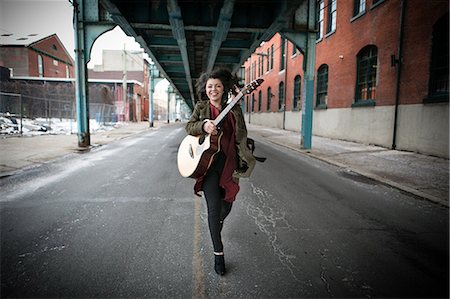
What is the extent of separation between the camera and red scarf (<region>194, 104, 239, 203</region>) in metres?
2.71

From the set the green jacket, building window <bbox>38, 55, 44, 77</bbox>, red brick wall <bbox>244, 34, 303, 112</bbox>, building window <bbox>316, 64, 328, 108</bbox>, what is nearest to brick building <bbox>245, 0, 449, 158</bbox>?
building window <bbox>316, 64, 328, 108</bbox>

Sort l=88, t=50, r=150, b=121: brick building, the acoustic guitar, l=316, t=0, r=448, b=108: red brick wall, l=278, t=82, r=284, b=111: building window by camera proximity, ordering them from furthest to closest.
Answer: l=88, t=50, r=150, b=121: brick building, l=278, t=82, r=284, b=111: building window, l=316, t=0, r=448, b=108: red brick wall, the acoustic guitar

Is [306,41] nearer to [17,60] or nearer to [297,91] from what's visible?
[297,91]

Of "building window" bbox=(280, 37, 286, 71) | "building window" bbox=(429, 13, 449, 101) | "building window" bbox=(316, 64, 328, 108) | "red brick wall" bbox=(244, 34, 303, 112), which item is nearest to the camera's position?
"building window" bbox=(429, 13, 449, 101)

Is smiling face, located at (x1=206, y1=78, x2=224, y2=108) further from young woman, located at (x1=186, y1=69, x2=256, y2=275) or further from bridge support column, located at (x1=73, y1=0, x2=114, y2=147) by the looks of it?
bridge support column, located at (x1=73, y1=0, x2=114, y2=147)

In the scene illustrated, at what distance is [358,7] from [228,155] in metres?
15.6

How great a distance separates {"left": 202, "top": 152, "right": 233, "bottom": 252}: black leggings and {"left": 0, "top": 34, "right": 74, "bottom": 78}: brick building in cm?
4756

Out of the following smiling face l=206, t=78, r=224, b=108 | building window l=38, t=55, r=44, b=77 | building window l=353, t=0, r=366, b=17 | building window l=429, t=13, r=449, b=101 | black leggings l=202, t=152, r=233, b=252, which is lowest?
black leggings l=202, t=152, r=233, b=252

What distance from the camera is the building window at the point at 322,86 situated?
18000 mm

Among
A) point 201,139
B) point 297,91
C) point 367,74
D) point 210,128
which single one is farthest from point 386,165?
point 297,91

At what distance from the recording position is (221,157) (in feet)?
8.91


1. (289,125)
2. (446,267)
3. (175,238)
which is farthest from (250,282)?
(289,125)

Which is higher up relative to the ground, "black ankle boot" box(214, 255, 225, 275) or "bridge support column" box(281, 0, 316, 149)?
"bridge support column" box(281, 0, 316, 149)

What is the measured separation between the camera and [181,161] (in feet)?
9.60
